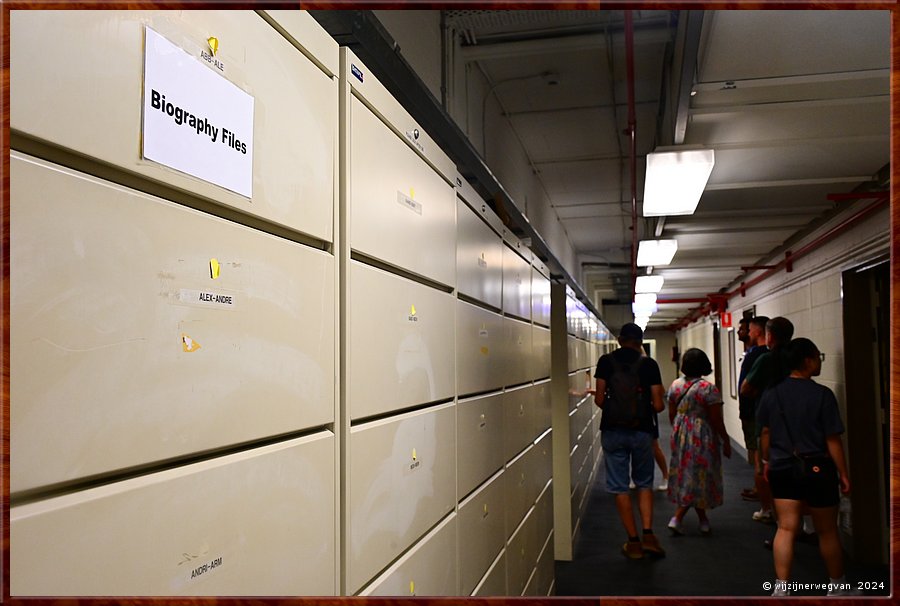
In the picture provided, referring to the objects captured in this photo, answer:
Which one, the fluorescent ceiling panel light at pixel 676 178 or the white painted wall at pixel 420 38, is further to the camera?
the fluorescent ceiling panel light at pixel 676 178

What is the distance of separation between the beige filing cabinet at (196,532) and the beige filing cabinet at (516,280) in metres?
1.99

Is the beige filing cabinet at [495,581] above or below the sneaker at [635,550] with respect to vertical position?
above

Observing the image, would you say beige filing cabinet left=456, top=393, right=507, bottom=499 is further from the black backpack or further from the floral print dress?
the floral print dress

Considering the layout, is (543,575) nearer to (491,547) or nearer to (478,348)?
(491,547)

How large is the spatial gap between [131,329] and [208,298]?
131 millimetres

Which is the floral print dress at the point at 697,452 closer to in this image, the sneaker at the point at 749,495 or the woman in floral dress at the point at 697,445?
the woman in floral dress at the point at 697,445

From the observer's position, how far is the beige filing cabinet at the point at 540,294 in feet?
12.8

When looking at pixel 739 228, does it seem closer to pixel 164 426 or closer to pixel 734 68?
pixel 734 68

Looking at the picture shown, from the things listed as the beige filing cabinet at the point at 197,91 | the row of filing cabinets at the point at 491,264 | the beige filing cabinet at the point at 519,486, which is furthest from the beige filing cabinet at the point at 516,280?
the beige filing cabinet at the point at 197,91

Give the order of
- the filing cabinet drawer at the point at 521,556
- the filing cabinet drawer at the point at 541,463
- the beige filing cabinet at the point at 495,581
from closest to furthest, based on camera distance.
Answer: the beige filing cabinet at the point at 495,581, the filing cabinet drawer at the point at 521,556, the filing cabinet drawer at the point at 541,463

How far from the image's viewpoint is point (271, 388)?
0.96m

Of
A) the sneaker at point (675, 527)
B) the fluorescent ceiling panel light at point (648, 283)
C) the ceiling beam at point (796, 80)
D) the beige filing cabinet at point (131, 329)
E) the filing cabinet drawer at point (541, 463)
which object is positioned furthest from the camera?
the fluorescent ceiling panel light at point (648, 283)

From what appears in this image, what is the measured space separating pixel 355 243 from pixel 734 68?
2.00 meters

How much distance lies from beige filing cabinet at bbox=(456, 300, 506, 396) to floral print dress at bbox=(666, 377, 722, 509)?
2.90 m
